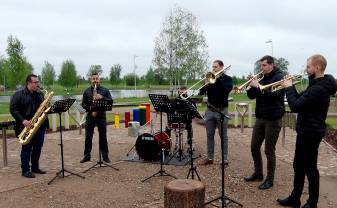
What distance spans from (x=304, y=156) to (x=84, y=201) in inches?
140

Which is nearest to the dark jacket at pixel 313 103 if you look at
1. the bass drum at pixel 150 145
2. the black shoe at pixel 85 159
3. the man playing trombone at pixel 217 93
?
the man playing trombone at pixel 217 93

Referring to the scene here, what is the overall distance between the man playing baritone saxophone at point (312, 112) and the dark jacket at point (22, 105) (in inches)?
198

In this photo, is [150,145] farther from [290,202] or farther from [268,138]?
[290,202]

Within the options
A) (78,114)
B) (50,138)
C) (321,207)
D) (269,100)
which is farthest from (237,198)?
(78,114)

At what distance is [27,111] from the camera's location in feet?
26.6

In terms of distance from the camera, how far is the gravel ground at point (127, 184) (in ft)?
21.6

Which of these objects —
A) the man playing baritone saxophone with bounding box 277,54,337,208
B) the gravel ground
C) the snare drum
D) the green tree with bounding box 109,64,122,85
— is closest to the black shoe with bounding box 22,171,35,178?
the gravel ground

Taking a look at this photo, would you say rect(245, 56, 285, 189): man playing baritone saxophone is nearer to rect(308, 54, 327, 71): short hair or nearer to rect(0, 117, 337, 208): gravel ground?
rect(0, 117, 337, 208): gravel ground

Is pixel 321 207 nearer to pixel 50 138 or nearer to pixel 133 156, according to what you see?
pixel 133 156

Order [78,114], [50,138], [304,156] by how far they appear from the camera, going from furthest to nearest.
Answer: [78,114] → [50,138] → [304,156]

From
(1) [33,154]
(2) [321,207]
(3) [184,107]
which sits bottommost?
(2) [321,207]

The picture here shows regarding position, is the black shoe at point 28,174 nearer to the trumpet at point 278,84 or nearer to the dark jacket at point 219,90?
the dark jacket at point 219,90

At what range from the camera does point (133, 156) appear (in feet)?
33.7

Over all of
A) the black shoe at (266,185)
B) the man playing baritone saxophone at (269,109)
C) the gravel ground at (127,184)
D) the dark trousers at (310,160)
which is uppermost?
the man playing baritone saxophone at (269,109)
